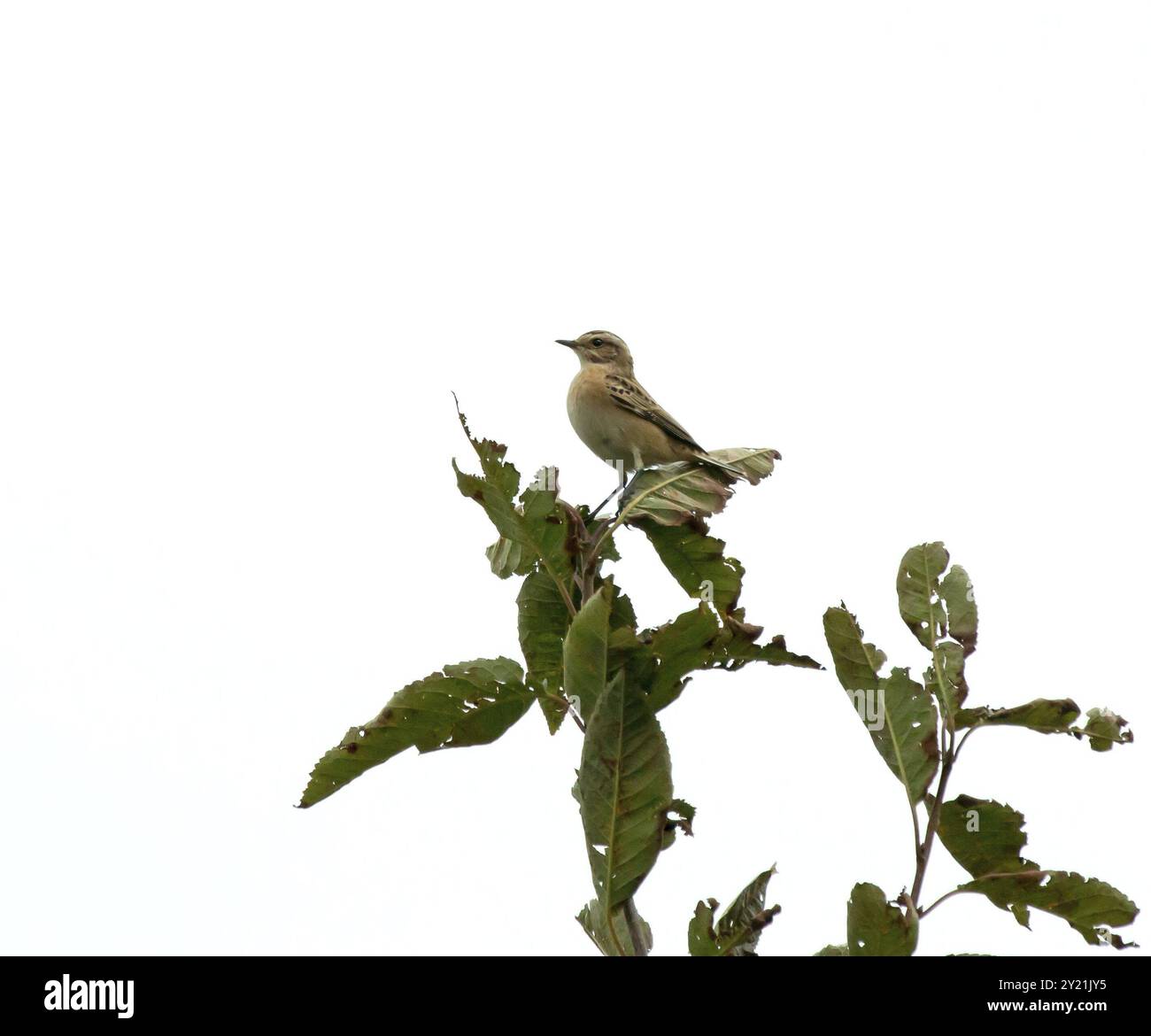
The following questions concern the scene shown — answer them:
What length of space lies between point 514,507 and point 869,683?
141cm

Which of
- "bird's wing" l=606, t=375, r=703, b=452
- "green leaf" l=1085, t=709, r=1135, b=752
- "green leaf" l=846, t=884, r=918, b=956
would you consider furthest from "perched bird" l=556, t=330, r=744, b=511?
"green leaf" l=846, t=884, r=918, b=956

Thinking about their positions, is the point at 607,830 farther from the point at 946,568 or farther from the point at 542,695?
the point at 946,568

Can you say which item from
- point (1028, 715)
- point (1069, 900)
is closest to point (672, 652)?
point (1028, 715)

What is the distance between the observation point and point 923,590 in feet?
16.1

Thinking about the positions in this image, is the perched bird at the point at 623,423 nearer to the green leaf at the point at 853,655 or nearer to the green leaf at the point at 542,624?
the green leaf at the point at 542,624

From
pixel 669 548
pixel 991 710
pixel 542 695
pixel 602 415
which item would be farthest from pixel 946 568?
pixel 602 415

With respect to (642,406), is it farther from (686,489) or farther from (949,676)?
(949,676)

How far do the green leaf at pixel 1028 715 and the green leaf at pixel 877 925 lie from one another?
33.3 inches

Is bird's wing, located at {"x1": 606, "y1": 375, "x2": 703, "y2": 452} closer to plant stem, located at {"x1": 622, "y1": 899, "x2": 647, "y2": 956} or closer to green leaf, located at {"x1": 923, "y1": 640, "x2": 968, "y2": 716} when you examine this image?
green leaf, located at {"x1": 923, "y1": 640, "x2": 968, "y2": 716}

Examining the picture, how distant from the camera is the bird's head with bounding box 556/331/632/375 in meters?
10.8

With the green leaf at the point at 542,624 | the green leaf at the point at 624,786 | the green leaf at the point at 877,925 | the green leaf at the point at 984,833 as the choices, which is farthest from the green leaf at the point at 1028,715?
the green leaf at the point at 542,624

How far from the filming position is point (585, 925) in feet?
15.0

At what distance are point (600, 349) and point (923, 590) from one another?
6.35 meters
